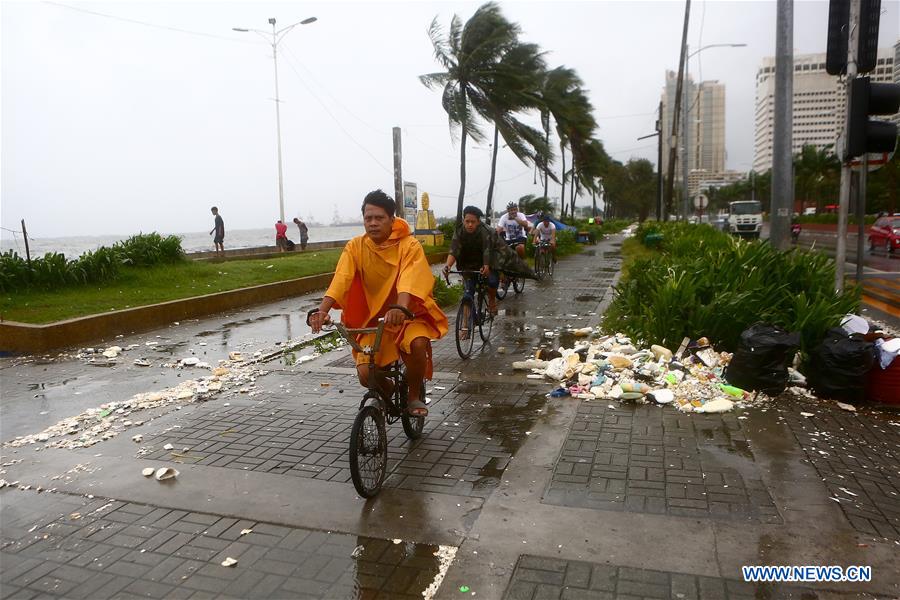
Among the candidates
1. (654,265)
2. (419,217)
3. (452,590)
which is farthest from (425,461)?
(419,217)

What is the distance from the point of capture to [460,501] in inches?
156

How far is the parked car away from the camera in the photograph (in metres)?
22.6

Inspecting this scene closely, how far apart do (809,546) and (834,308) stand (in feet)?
12.7

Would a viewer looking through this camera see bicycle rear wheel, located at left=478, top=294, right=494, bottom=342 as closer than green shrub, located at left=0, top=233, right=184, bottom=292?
Yes

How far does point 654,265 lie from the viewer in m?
9.21

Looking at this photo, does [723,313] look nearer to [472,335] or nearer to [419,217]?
[472,335]

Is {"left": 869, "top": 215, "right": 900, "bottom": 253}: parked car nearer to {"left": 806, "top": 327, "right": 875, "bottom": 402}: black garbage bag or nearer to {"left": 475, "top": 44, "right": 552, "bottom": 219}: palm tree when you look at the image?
{"left": 475, "top": 44, "right": 552, "bottom": 219}: palm tree

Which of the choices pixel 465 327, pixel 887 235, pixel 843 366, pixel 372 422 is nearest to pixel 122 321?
pixel 465 327

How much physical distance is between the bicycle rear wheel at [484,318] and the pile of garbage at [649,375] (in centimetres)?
120

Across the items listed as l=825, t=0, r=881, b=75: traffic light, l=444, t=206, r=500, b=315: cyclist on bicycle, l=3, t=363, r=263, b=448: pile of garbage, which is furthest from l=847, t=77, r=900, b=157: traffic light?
l=3, t=363, r=263, b=448: pile of garbage

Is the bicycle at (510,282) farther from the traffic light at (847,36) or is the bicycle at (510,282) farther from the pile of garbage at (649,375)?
the traffic light at (847,36)

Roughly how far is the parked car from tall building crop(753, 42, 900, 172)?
15.1 feet

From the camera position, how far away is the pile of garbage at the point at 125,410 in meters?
5.27

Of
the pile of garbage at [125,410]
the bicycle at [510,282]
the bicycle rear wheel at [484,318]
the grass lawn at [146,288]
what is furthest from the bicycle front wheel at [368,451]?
the bicycle at [510,282]
